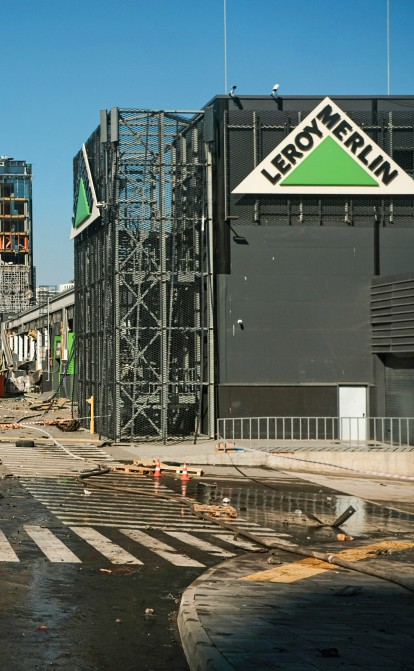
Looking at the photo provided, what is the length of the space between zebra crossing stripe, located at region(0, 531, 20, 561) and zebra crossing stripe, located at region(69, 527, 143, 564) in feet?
4.71

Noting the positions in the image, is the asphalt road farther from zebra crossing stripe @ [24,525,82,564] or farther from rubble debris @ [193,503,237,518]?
rubble debris @ [193,503,237,518]

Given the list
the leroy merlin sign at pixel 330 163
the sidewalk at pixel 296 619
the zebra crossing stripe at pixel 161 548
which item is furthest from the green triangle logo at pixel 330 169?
the sidewalk at pixel 296 619

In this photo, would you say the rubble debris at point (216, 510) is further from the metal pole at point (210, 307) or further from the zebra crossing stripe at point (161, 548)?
the metal pole at point (210, 307)

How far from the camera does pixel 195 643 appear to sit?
35.0 ft

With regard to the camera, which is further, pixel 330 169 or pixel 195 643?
pixel 330 169

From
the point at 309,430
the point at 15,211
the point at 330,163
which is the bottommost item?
the point at 309,430

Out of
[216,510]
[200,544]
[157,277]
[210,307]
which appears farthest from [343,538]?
[157,277]

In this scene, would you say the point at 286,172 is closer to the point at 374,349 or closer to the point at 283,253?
the point at 283,253

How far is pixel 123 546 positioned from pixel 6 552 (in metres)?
2.10

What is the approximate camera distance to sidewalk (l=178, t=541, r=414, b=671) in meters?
10.0

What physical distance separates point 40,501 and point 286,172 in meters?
20.7

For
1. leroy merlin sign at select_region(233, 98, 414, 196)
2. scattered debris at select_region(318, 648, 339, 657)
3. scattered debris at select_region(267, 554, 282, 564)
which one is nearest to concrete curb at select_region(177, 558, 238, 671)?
scattered debris at select_region(318, 648, 339, 657)

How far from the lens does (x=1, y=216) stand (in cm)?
14775

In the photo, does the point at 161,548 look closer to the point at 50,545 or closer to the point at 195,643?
the point at 50,545
